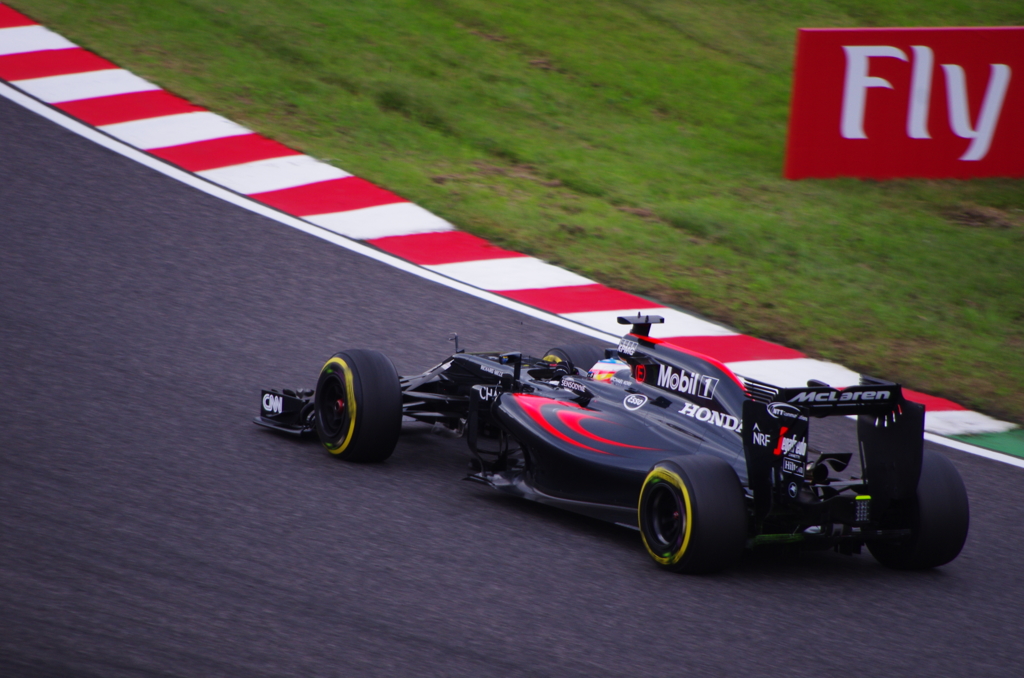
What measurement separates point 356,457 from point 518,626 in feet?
5.93

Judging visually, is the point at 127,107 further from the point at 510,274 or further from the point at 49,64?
the point at 510,274

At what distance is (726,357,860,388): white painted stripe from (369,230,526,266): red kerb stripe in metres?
2.27

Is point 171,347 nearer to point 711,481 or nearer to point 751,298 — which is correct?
point 711,481

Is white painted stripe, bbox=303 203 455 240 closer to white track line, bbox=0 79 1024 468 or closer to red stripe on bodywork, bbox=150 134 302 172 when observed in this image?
white track line, bbox=0 79 1024 468

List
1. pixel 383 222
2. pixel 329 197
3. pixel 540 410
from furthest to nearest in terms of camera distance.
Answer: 1. pixel 329 197
2. pixel 383 222
3. pixel 540 410

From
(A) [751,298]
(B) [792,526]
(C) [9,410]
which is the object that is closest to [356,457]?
(C) [9,410]

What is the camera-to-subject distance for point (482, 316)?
7844mm

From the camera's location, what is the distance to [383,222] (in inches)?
359

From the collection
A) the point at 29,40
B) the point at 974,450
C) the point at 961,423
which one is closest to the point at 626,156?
the point at 961,423

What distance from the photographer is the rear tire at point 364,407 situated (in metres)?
5.55

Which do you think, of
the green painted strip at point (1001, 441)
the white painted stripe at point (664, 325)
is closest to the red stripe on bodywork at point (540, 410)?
the white painted stripe at point (664, 325)

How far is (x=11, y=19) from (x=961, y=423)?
32.3ft

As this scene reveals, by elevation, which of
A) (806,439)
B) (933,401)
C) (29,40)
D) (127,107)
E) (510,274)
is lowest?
(806,439)

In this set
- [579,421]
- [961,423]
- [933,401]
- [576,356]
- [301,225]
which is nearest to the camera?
[579,421]
